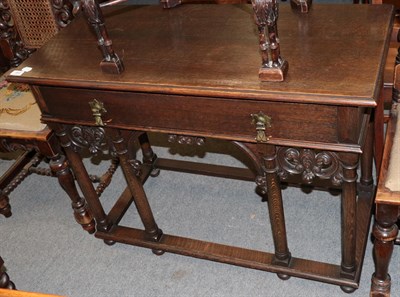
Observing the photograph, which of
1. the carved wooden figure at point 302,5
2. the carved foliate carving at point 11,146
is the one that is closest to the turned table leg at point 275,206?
the carved wooden figure at point 302,5

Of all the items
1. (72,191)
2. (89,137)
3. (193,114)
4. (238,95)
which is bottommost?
(72,191)

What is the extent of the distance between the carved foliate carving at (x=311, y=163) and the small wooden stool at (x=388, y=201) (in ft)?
0.43

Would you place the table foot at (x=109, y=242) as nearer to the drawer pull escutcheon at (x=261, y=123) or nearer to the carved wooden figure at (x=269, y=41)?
the drawer pull escutcheon at (x=261, y=123)

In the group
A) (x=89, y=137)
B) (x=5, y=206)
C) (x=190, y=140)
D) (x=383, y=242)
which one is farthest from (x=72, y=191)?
(x=383, y=242)

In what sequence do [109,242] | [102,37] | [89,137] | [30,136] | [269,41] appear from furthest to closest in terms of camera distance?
[109,242], [30,136], [89,137], [102,37], [269,41]

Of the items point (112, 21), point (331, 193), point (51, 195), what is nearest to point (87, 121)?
point (112, 21)

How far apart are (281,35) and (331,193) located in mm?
918

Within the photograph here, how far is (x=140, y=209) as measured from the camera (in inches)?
81.1

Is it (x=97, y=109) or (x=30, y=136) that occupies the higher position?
(x=97, y=109)

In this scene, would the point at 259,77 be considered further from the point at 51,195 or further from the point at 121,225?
the point at 51,195

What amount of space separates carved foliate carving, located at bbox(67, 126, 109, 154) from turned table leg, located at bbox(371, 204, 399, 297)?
953 millimetres

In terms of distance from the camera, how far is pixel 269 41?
1.36m

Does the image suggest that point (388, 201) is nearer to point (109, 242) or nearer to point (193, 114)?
point (193, 114)

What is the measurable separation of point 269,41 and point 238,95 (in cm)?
17
